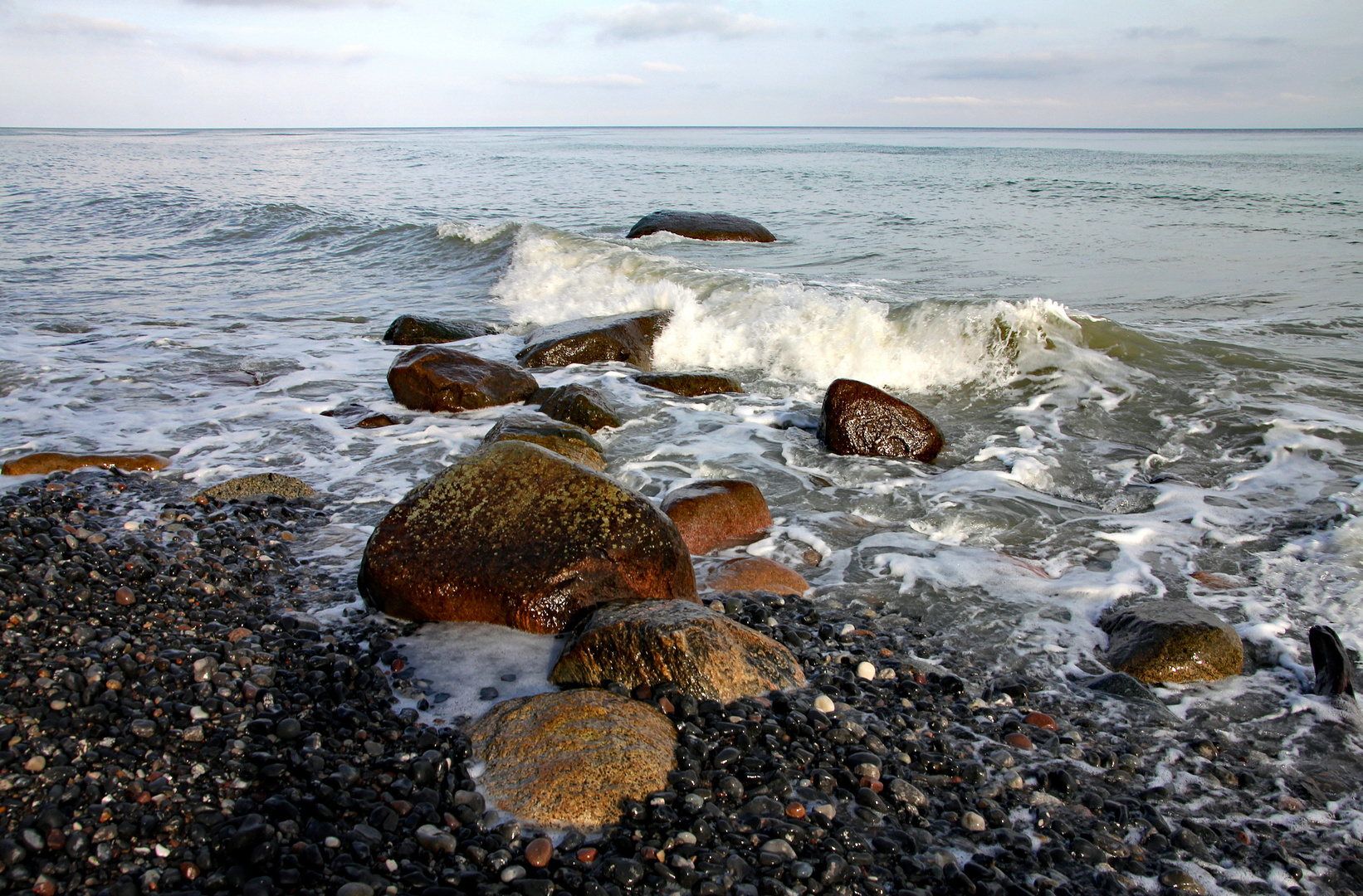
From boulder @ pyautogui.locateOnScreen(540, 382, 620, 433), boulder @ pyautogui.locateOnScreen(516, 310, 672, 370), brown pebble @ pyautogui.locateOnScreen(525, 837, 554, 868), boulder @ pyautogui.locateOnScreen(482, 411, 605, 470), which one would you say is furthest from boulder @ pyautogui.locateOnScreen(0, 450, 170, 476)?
brown pebble @ pyautogui.locateOnScreen(525, 837, 554, 868)

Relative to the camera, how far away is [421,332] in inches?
369

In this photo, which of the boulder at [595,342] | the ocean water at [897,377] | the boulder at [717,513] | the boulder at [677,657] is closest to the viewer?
the boulder at [677,657]

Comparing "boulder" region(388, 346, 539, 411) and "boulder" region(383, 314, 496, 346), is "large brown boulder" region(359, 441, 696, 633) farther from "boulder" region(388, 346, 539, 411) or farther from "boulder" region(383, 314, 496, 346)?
"boulder" region(383, 314, 496, 346)

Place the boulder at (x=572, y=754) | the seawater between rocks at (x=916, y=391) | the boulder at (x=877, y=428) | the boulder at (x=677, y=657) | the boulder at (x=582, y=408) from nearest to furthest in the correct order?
the boulder at (x=572, y=754)
the boulder at (x=677, y=657)
the seawater between rocks at (x=916, y=391)
the boulder at (x=877, y=428)
the boulder at (x=582, y=408)

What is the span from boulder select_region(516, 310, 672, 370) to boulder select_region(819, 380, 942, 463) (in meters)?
3.08

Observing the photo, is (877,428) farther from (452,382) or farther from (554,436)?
(452,382)

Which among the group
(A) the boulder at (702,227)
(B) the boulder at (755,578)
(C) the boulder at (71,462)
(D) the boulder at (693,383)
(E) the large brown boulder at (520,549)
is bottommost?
(B) the boulder at (755,578)

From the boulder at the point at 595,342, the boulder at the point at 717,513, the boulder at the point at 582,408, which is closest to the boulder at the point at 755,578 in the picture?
the boulder at the point at 717,513

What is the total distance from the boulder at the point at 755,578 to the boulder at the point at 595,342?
4743 millimetres

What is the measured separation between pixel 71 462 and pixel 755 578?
4.55 meters

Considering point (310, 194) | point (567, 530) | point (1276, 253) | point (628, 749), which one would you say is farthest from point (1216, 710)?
point (310, 194)

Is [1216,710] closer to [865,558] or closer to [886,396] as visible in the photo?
[865,558]

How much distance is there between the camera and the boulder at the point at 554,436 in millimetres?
5801

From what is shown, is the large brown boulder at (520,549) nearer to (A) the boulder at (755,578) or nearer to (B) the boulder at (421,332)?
(A) the boulder at (755,578)
